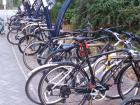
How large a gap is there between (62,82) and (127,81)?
1248mm

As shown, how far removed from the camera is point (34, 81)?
Answer: 20.6ft

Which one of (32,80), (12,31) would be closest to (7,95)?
(32,80)

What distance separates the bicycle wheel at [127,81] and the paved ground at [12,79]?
254mm

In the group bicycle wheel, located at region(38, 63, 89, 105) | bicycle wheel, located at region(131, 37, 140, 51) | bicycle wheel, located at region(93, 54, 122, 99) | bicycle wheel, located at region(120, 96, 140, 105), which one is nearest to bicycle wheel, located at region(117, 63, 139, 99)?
bicycle wheel, located at region(93, 54, 122, 99)

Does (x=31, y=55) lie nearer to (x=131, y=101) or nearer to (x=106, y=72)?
(x=106, y=72)

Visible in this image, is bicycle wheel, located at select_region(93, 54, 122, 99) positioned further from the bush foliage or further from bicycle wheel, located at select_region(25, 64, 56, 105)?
the bush foliage

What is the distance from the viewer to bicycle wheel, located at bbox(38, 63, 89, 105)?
20.0 ft

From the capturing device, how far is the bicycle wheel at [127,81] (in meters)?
6.29

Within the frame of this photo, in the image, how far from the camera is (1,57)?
11.2 meters

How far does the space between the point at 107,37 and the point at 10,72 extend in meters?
2.86

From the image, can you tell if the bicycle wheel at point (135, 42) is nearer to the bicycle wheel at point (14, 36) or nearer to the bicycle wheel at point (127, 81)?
the bicycle wheel at point (127, 81)

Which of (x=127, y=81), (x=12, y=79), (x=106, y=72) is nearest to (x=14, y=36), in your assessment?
(x=12, y=79)

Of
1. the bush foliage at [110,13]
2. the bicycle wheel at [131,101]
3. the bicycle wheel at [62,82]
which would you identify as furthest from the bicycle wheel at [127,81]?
the bush foliage at [110,13]

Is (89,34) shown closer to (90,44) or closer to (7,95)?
(90,44)
